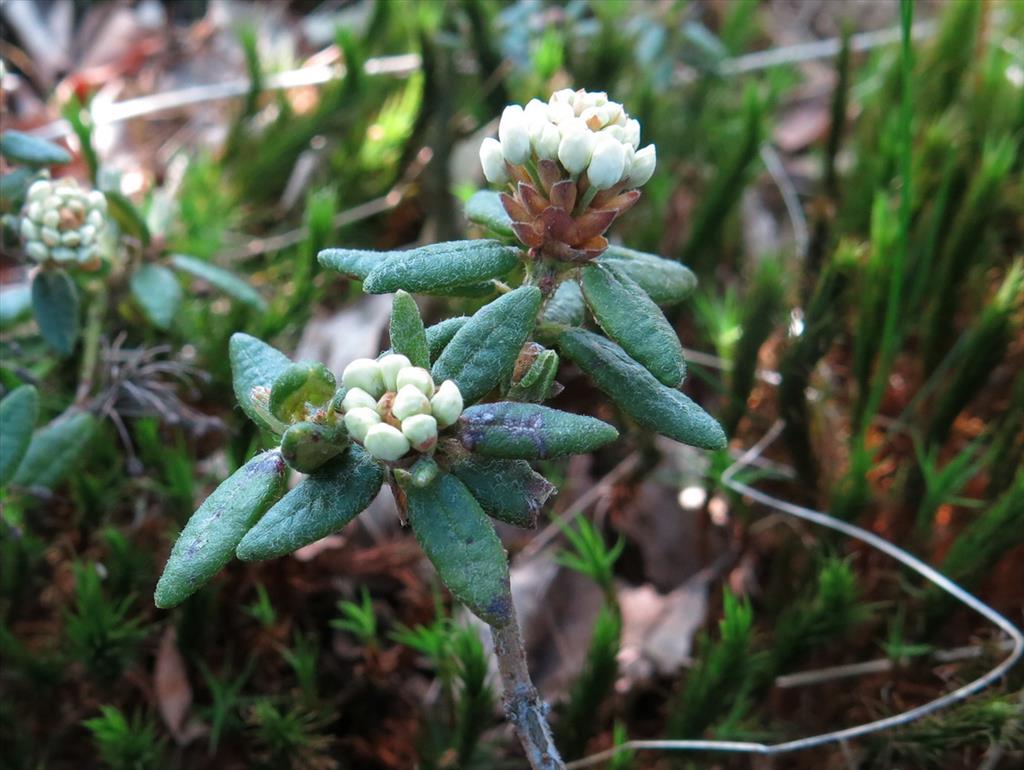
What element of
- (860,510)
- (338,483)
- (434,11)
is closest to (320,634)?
(338,483)

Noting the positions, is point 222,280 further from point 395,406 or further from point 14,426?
point 395,406

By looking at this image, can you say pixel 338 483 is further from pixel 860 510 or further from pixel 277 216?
pixel 277 216

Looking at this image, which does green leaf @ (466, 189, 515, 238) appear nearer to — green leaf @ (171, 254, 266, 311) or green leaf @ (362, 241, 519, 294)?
green leaf @ (362, 241, 519, 294)

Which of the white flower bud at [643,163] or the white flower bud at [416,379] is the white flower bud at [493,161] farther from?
the white flower bud at [416,379]

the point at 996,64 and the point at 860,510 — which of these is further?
the point at 996,64

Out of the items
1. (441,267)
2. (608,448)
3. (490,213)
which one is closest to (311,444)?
(441,267)

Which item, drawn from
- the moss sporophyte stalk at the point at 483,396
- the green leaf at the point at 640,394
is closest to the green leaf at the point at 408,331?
the moss sporophyte stalk at the point at 483,396

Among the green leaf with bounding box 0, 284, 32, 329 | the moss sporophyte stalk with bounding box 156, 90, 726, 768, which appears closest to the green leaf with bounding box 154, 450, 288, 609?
the moss sporophyte stalk with bounding box 156, 90, 726, 768
